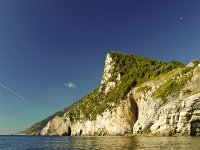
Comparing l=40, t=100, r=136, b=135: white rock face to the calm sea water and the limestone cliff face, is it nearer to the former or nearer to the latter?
the limestone cliff face

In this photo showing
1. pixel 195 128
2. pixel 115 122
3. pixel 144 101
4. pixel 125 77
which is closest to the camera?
pixel 195 128

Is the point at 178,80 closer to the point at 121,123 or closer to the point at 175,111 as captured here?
the point at 175,111

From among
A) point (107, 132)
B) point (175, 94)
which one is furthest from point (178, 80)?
point (107, 132)

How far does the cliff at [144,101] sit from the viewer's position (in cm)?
9362

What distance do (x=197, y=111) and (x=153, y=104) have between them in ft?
95.3

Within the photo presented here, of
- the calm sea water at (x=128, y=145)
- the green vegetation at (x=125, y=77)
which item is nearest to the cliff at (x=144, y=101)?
the green vegetation at (x=125, y=77)

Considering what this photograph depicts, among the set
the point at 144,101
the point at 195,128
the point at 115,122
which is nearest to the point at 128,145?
the point at 195,128

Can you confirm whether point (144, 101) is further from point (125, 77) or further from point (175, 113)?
point (125, 77)

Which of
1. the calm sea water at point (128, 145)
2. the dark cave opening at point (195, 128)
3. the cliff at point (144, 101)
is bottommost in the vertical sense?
the calm sea water at point (128, 145)

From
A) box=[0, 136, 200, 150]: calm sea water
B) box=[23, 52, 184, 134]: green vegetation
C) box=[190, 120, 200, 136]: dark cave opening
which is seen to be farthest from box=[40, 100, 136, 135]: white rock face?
box=[0, 136, 200, 150]: calm sea water

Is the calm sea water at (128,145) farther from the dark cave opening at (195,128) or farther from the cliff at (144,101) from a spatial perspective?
the cliff at (144,101)

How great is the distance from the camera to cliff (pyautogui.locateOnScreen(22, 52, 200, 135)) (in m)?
93.6

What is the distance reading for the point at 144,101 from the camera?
128875 millimetres

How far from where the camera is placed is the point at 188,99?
90.2 metres
